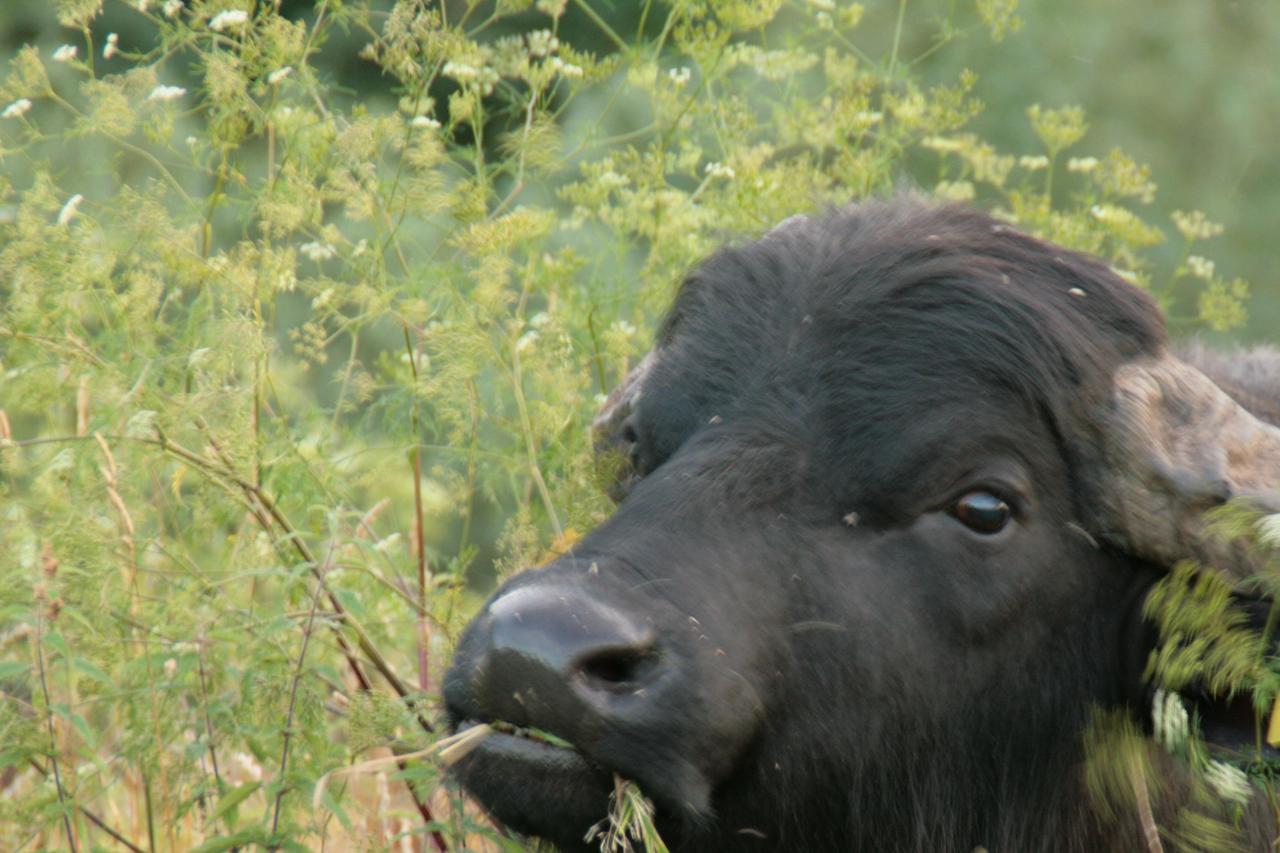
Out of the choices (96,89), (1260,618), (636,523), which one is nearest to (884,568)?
(636,523)

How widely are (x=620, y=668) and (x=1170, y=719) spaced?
1030 mm

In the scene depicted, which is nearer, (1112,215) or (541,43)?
(541,43)

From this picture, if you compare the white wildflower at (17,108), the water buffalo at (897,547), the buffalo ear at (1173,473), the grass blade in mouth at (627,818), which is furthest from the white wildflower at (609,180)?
the grass blade in mouth at (627,818)

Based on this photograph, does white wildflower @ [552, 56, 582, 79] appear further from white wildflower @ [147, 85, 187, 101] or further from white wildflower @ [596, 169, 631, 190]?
white wildflower @ [147, 85, 187, 101]

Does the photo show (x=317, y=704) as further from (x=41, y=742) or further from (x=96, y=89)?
(x=96, y=89)

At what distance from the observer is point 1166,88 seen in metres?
10.2

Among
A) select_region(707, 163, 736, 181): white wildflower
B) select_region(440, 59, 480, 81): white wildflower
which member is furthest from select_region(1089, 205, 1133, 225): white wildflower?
select_region(440, 59, 480, 81): white wildflower

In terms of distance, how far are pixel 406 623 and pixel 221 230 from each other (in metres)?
5.48

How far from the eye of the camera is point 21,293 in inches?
149

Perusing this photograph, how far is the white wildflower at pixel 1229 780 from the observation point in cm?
297

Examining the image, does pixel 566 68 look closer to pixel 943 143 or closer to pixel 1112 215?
pixel 943 143

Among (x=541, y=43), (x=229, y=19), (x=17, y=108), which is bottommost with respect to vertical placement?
(x=17, y=108)

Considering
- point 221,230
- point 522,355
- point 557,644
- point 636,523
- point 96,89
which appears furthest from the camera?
point 221,230

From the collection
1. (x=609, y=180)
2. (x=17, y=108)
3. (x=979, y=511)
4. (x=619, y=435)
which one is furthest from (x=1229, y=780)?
(x=17, y=108)
